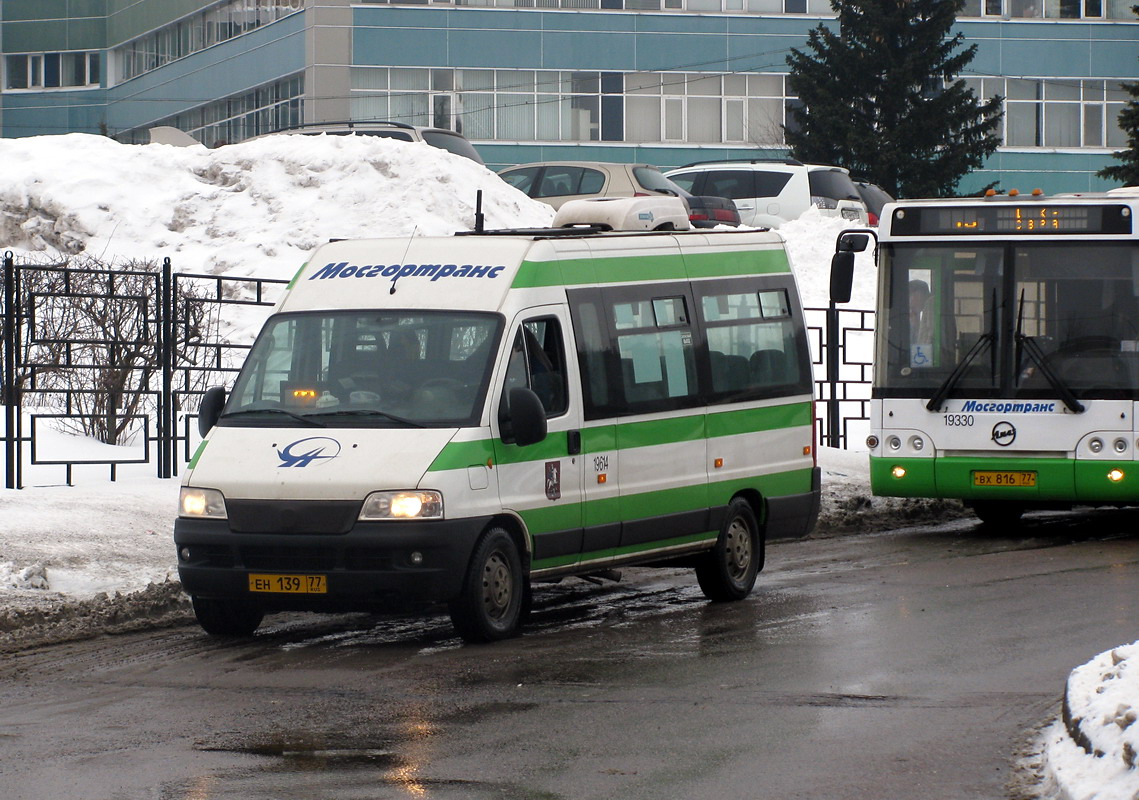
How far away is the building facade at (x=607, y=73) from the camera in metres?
55.3

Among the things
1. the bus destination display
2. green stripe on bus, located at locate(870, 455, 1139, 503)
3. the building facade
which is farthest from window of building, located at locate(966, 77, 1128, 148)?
green stripe on bus, located at locate(870, 455, 1139, 503)

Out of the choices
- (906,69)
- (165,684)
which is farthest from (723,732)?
(906,69)

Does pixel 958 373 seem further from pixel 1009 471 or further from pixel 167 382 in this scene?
pixel 167 382

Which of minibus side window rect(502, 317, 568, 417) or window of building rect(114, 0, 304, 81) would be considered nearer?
minibus side window rect(502, 317, 568, 417)

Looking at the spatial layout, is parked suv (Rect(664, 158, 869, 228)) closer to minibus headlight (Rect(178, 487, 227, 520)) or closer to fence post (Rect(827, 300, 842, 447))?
fence post (Rect(827, 300, 842, 447))

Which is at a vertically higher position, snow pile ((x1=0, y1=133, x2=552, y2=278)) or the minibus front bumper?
snow pile ((x1=0, y1=133, x2=552, y2=278))

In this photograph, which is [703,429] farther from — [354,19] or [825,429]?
[354,19]

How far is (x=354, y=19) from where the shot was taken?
179 ft

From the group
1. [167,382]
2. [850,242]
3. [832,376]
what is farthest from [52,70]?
[850,242]

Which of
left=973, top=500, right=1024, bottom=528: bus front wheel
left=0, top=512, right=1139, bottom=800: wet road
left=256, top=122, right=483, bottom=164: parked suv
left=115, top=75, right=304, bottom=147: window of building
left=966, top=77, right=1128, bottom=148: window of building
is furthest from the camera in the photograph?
left=966, top=77, right=1128, bottom=148: window of building

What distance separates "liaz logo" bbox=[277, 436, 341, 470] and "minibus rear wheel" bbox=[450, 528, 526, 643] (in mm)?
911

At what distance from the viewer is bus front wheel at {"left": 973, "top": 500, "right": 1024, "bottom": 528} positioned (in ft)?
53.0

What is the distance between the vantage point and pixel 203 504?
994 centimetres

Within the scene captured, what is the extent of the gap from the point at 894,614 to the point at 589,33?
47.7 metres
